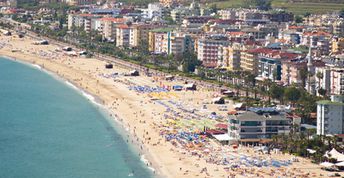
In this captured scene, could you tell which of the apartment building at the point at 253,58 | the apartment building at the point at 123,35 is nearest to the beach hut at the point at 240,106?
the apartment building at the point at 253,58

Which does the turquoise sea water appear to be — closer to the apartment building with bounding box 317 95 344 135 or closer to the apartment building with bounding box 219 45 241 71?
the apartment building with bounding box 317 95 344 135

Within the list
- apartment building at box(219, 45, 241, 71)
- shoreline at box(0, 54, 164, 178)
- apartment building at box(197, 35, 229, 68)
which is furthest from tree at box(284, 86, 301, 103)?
apartment building at box(197, 35, 229, 68)

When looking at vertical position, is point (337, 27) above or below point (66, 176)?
above

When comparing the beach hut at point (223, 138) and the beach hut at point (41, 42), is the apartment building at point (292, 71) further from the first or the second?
the beach hut at point (41, 42)

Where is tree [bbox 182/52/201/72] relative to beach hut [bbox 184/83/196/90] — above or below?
above

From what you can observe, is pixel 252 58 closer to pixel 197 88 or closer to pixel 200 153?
pixel 197 88

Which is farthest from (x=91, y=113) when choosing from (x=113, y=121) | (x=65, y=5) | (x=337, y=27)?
(x=65, y=5)

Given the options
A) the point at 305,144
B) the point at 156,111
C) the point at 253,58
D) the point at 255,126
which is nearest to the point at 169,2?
the point at 253,58
